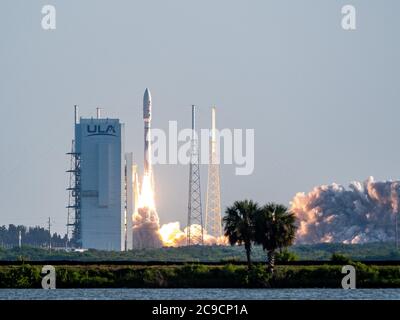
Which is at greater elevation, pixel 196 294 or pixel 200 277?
pixel 200 277

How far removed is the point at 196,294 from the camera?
147750 mm

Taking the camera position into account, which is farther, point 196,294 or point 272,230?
point 272,230

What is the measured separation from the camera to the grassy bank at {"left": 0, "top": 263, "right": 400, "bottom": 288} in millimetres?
163000

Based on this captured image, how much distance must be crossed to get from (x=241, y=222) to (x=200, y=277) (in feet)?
25.8

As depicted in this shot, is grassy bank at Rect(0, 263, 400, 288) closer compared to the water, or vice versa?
the water

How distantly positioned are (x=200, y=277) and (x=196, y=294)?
19.4m

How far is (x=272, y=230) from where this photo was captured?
164 metres

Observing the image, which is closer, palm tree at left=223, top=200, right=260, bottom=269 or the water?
the water

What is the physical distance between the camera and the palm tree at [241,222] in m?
165

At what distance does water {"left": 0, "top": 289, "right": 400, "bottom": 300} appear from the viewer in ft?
451

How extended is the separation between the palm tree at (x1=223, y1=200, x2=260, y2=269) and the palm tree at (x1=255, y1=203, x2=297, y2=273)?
34.8 inches

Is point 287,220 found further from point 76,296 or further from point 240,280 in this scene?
point 76,296

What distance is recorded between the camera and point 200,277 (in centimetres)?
16712

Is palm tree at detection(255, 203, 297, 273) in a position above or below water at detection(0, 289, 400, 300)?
above
